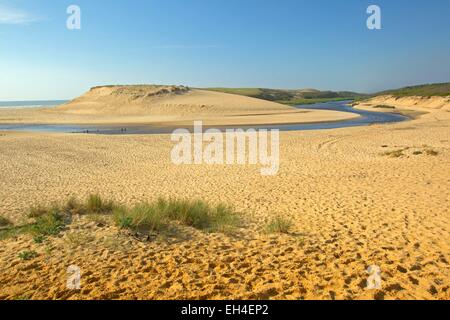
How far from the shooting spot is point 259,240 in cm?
677

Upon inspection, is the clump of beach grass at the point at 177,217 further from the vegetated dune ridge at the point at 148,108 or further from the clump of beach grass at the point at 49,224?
the vegetated dune ridge at the point at 148,108

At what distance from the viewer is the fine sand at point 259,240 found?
491cm

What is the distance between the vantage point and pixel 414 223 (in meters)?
7.42

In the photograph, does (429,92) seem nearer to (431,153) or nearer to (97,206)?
(431,153)

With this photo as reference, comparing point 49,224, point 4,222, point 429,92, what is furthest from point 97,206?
point 429,92

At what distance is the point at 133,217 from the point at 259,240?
2752 millimetres

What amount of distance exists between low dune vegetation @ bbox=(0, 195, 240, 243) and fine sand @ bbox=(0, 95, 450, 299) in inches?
11.7

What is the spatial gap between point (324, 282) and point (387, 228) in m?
3.00

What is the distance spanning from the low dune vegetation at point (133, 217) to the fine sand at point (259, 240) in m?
0.30

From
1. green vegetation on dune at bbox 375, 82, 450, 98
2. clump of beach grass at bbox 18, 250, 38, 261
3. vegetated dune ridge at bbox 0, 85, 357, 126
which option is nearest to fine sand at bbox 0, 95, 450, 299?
clump of beach grass at bbox 18, 250, 38, 261

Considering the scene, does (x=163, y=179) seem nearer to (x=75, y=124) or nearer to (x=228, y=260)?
(x=228, y=260)

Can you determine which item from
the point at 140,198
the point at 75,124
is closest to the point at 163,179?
the point at 140,198

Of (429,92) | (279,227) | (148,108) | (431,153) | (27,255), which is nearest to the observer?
(27,255)

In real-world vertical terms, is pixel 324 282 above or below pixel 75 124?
below
